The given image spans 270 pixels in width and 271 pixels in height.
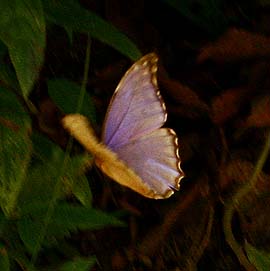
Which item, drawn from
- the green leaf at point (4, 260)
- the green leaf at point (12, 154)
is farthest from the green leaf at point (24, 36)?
the green leaf at point (4, 260)

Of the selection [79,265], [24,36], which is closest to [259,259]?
[79,265]

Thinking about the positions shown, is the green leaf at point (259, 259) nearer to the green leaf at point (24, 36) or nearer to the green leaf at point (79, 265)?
the green leaf at point (79, 265)

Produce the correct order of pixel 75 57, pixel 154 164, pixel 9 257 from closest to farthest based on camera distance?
pixel 154 164 → pixel 9 257 → pixel 75 57

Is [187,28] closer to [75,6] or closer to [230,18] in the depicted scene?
[230,18]

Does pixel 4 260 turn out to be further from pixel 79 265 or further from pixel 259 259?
pixel 259 259

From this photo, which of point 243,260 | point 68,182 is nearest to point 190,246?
point 243,260

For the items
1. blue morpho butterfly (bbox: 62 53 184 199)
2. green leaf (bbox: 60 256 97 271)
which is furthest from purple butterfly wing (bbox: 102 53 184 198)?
green leaf (bbox: 60 256 97 271)
